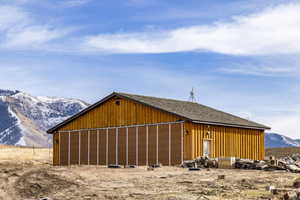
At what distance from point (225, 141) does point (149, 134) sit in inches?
235

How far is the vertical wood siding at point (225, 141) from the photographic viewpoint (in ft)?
135

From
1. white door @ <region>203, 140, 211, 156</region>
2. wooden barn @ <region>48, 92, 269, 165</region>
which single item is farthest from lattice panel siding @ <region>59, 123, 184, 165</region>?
white door @ <region>203, 140, 211, 156</region>

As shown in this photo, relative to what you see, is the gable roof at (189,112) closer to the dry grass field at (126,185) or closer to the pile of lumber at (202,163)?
the pile of lumber at (202,163)

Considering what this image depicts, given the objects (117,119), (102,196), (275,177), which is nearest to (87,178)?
(102,196)

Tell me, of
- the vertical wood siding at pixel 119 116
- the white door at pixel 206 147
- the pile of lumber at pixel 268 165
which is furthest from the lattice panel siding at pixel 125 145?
the pile of lumber at pixel 268 165

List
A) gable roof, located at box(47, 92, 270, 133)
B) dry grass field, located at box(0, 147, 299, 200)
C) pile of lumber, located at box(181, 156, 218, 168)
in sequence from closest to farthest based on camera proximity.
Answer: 1. dry grass field, located at box(0, 147, 299, 200)
2. pile of lumber, located at box(181, 156, 218, 168)
3. gable roof, located at box(47, 92, 270, 133)

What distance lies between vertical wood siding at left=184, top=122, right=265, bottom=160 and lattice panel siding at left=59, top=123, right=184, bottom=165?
0.76 metres

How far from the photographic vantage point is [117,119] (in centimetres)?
4619

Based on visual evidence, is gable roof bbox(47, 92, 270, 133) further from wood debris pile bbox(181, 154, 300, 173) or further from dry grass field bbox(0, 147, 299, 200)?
dry grass field bbox(0, 147, 299, 200)

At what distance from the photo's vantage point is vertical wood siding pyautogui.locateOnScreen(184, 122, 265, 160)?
135ft

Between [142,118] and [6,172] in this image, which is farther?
[142,118]

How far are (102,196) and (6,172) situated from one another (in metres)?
11.2

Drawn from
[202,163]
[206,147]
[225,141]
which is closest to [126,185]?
[202,163]

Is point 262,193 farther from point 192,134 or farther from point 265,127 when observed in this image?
point 265,127
